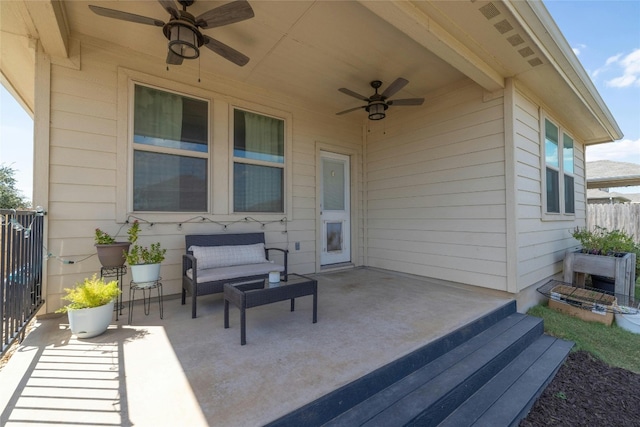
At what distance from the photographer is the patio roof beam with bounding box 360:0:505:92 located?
234cm

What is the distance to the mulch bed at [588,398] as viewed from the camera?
1.96m

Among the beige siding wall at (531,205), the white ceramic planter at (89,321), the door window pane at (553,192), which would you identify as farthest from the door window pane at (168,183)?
the door window pane at (553,192)

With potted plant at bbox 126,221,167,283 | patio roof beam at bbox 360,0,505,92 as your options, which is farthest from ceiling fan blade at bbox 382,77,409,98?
potted plant at bbox 126,221,167,283

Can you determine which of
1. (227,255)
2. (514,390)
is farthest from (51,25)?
(514,390)

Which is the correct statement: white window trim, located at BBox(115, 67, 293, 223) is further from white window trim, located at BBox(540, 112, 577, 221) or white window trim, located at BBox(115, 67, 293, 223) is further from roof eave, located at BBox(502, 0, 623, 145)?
white window trim, located at BBox(540, 112, 577, 221)

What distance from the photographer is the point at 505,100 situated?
3.61 meters

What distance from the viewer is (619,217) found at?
7.46m

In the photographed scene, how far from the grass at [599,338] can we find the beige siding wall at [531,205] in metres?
0.51

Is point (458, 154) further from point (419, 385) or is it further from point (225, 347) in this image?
point (225, 347)

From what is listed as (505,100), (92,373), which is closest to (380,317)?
(92,373)

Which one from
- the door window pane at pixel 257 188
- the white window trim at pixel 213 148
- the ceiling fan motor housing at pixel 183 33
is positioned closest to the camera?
the ceiling fan motor housing at pixel 183 33

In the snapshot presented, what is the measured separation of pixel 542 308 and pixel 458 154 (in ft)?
8.22

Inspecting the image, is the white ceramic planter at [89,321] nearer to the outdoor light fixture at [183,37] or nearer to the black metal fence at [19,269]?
the black metal fence at [19,269]

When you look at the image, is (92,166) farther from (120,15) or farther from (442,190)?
(442,190)
